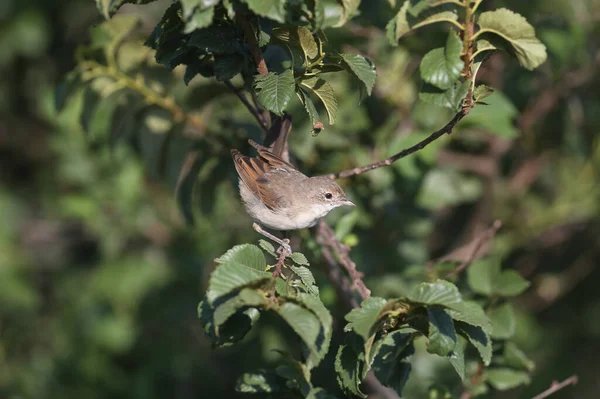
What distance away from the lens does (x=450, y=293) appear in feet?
6.31

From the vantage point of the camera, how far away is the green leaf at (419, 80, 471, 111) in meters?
2.14

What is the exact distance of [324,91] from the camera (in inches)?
89.4

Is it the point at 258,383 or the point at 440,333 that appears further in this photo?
the point at 258,383

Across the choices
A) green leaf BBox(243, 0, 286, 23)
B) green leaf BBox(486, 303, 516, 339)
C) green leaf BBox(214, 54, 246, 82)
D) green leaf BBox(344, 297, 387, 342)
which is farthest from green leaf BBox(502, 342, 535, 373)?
green leaf BBox(243, 0, 286, 23)

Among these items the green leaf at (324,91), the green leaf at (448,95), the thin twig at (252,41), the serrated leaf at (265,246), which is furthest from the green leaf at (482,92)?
the serrated leaf at (265,246)

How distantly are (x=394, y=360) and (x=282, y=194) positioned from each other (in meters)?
1.28

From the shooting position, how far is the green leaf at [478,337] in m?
2.12

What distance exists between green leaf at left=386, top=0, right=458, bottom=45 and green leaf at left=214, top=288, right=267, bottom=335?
1.02m

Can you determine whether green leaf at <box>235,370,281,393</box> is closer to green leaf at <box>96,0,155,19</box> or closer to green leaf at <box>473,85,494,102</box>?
green leaf at <box>473,85,494,102</box>

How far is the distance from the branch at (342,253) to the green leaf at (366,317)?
15.3 inches

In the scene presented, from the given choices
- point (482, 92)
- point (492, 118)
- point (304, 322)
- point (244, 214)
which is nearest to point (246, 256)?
point (304, 322)

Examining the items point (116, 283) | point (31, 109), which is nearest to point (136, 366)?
point (116, 283)

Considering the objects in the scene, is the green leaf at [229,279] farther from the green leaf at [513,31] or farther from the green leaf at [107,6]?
the green leaf at [513,31]

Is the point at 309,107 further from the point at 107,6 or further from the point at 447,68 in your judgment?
the point at 107,6
